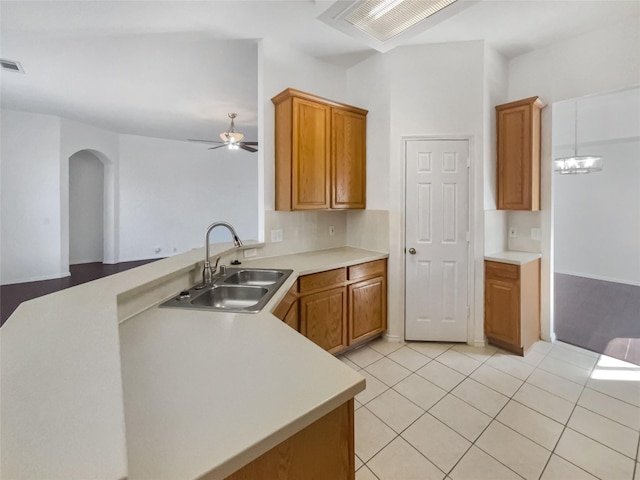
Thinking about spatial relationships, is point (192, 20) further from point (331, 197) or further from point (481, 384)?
point (481, 384)

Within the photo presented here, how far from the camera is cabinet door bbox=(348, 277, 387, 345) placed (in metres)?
2.77

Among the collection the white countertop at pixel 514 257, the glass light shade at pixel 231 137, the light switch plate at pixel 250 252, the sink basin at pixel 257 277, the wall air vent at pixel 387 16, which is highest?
the glass light shade at pixel 231 137

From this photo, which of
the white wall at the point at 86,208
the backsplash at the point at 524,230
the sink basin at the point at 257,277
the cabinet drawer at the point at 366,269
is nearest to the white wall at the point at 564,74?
the backsplash at the point at 524,230

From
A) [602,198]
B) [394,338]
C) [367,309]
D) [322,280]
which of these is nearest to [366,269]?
[367,309]

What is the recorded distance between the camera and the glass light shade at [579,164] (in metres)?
3.94

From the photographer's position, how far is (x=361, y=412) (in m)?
2.01

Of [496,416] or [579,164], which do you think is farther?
[579,164]

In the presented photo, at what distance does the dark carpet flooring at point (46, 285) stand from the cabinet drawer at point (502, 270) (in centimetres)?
531

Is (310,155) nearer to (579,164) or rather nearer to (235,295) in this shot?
(235,295)

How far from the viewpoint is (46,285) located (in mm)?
4863

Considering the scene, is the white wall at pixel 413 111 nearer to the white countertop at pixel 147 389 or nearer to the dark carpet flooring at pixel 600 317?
the dark carpet flooring at pixel 600 317

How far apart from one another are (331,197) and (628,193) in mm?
5856

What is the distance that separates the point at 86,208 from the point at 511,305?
7830 millimetres

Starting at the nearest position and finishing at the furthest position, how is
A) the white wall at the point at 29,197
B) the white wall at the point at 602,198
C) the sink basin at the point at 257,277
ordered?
the sink basin at the point at 257,277 < the white wall at the point at 29,197 < the white wall at the point at 602,198
